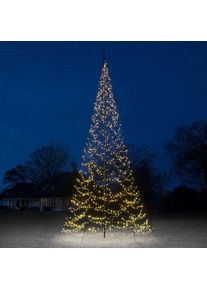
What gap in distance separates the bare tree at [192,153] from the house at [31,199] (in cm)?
852

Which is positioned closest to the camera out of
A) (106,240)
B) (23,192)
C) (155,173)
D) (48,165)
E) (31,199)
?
(106,240)

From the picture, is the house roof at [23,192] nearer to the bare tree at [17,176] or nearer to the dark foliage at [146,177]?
the bare tree at [17,176]

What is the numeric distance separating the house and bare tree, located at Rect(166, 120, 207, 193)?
27.9 feet

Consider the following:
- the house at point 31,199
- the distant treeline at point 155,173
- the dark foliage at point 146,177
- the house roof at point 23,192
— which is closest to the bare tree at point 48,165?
the distant treeline at point 155,173

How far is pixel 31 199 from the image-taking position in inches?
1187

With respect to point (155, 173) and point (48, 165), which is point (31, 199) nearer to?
point (48, 165)

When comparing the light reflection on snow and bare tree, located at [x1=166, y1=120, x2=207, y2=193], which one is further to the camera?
bare tree, located at [x1=166, y1=120, x2=207, y2=193]

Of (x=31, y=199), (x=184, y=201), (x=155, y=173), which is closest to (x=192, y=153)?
(x=155, y=173)

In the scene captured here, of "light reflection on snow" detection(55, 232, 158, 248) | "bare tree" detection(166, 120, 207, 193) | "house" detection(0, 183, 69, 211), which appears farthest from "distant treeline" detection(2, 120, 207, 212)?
"light reflection on snow" detection(55, 232, 158, 248)

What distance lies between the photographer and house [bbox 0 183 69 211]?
26998 mm

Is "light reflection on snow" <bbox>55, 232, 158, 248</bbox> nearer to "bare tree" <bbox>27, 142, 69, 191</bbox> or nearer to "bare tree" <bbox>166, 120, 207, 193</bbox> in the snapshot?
"bare tree" <bbox>166, 120, 207, 193</bbox>

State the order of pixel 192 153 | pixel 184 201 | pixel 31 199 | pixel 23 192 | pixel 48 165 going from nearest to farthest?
pixel 184 201 → pixel 192 153 → pixel 48 165 → pixel 31 199 → pixel 23 192

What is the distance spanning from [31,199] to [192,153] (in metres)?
14.5
